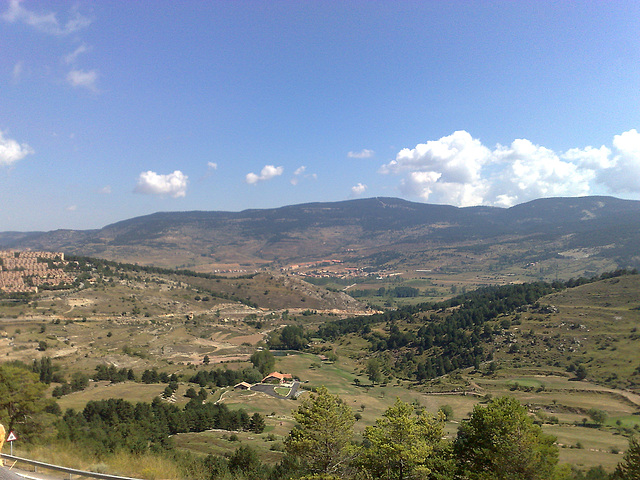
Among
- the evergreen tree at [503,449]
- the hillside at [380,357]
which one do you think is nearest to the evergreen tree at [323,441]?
the evergreen tree at [503,449]

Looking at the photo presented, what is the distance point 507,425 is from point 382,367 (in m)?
121

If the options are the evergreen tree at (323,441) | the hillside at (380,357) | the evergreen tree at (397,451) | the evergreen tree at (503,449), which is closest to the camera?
the evergreen tree at (397,451)

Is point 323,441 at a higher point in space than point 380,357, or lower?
higher

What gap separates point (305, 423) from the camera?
915 inches

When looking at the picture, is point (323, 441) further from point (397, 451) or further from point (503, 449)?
point (503, 449)

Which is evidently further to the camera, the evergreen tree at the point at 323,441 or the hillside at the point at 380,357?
the hillside at the point at 380,357

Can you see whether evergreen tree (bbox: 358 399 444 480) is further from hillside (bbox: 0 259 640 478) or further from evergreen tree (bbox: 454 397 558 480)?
hillside (bbox: 0 259 640 478)

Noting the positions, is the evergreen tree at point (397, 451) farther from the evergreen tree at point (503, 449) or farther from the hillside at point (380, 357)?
the hillside at point (380, 357)

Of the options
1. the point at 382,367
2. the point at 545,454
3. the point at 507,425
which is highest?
the point at 507,425

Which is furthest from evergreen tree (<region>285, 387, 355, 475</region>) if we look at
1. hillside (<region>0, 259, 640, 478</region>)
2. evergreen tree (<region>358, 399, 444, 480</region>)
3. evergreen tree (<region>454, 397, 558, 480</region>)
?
hillside (<region>0, 259, 640, 478</region>)

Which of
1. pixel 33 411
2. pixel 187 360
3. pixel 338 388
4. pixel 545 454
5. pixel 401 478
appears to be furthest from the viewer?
pixel 187 360

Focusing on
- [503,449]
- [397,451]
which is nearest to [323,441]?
[397,451]

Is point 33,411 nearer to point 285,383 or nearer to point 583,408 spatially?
point 285,383

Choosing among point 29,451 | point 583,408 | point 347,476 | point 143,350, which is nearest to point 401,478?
point 347,476
